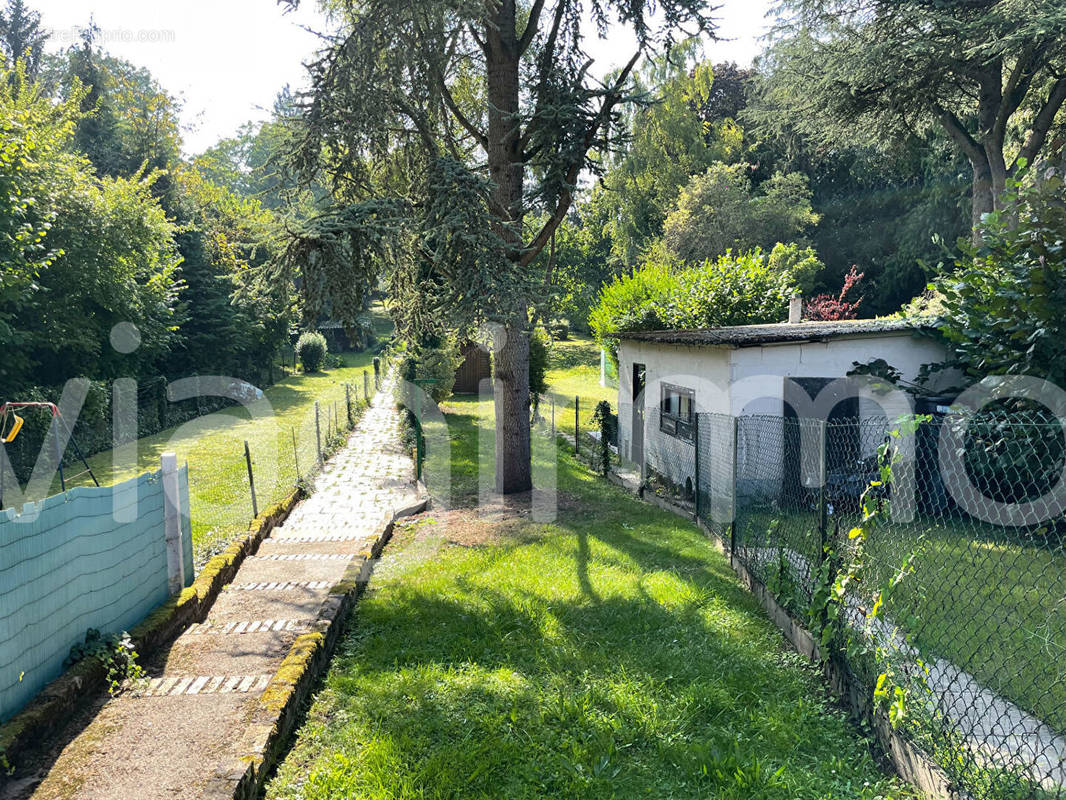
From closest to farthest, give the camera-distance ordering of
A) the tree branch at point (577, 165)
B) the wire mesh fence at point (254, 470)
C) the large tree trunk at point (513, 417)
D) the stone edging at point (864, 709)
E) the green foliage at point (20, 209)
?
1. the stone edging at point (864, 709)
2. the wire mesh fence at point (254, 470)
3. the tree branch at point (577, 165)
4. the large tree trunk at point (513, 417)
5. the green foliage at point (20, 209)

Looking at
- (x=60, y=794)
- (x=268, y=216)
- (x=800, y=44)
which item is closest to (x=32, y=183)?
(x=268, y=216)

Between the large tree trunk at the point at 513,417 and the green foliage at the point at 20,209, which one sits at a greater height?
the green foliage at the point at 20,209

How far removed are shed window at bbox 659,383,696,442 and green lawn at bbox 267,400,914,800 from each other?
451 centimetres

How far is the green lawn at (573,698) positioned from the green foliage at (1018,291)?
5234mm

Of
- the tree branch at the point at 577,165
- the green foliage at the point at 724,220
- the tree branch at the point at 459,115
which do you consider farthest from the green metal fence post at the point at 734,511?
the green foliage at the point at 724,220

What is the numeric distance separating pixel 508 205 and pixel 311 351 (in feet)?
95.7

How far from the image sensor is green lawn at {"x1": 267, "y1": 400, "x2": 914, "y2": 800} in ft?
12.0

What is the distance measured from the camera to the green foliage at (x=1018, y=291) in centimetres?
838

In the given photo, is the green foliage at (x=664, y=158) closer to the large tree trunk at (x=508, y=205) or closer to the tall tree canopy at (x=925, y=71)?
the tall tree canopy at (x=925, y=71)

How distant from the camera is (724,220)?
30375 millimetres

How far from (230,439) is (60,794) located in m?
16.4

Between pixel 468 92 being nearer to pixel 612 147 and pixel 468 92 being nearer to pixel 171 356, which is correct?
pixel 612 147

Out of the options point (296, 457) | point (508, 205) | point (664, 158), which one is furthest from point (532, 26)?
point (664, 158)

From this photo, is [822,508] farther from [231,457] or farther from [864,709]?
[231,457]
